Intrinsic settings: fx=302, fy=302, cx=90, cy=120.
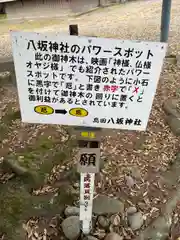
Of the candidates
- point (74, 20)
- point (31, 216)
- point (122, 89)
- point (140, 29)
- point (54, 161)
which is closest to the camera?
point (122, 89)

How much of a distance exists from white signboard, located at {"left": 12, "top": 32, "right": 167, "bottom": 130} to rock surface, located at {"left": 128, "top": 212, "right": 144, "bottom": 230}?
4.75 feet

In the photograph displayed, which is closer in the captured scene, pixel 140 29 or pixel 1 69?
pixel 1 69

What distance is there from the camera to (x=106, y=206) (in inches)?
140

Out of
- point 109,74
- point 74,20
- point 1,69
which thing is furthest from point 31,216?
point 74,20

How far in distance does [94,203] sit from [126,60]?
78.1 inches

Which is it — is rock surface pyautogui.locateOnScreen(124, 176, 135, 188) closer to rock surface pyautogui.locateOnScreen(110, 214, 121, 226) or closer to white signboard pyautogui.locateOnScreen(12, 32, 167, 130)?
rock surface pyautogui.locateOnScreen(110, 214, 121, 226)

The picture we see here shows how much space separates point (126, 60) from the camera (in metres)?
2.21

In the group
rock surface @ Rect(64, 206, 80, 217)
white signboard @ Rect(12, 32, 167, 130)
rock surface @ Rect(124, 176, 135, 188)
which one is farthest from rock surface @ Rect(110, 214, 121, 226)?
white signboard @ Rect(12, 32, 167, 130)

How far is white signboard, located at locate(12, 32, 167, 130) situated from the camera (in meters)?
2.18

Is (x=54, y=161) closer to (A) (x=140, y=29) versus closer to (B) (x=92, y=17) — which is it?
Result: (A) (x=140, y=29)

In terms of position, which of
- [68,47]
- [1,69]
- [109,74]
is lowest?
[1,69]

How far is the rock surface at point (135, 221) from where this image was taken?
3438 mm

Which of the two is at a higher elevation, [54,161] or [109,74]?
[109,74]

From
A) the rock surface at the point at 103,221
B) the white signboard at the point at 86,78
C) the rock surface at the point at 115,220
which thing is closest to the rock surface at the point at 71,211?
the rock surface at the point at 103,221
